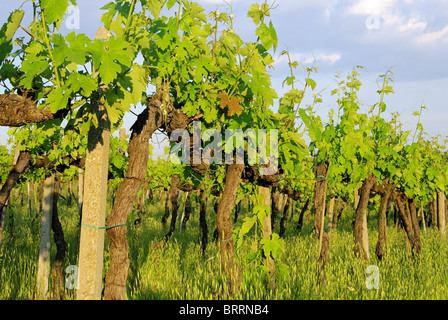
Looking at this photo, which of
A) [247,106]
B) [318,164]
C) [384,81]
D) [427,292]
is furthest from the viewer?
[384,81]

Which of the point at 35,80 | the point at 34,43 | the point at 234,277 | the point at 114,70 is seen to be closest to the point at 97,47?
the point at 114,70

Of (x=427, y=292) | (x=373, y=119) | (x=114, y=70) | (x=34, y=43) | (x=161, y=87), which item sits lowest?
(x=427, y=292)

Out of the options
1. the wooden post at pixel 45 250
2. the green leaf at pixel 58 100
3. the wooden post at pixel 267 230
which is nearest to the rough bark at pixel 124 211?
the green leaf at pixel 58 100

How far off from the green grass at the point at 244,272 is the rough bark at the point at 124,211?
130 cm

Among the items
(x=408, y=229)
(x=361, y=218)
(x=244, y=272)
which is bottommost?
(x=244, y=272)

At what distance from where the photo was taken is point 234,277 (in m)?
4.67

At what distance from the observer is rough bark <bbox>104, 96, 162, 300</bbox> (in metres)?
3.08

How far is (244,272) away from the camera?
5.20 metres

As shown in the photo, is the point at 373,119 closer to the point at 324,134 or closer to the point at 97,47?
the point at 324,134

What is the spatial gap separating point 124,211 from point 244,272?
8.59 ft

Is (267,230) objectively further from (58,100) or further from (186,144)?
(58,100)

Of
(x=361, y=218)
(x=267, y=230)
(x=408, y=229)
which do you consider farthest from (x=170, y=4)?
(x=408, y=229)

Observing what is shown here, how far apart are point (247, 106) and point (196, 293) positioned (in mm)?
2314

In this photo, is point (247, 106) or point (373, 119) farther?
point (373, 119)
